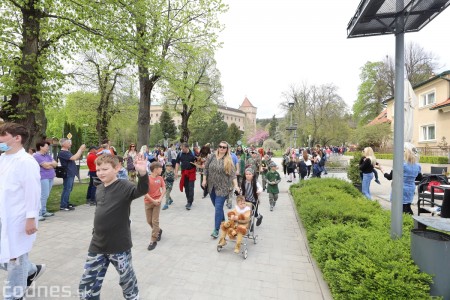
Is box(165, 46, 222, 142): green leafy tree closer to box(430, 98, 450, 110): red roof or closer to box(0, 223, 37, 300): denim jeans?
box(430, 98, 450, 110): red roof

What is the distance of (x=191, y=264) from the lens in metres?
4.29

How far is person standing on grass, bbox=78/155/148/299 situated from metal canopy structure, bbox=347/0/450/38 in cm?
348

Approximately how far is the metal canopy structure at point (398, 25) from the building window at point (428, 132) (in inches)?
1047

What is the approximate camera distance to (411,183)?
18.3ft

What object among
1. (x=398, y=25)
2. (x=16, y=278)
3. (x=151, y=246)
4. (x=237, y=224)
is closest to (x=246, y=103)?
(x=237, y=224)


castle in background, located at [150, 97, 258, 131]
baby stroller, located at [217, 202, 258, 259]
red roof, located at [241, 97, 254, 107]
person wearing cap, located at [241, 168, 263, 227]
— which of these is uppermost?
red roof, located at [241, 97, 254, 107]

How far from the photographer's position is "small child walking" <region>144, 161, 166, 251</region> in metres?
5.07

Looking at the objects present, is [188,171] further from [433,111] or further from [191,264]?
[433,111]

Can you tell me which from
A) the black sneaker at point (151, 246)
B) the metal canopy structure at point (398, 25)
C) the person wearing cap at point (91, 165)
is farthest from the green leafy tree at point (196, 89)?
the metal canopy structure at point (398, 25)

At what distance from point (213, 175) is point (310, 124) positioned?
40320mm

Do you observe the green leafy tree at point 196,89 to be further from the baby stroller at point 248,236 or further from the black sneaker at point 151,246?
the black sneaker at point 151,246

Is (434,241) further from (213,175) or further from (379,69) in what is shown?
(379,69)

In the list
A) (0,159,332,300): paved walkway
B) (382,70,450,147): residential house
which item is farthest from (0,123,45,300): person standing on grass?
(382,70,450,147): residential house

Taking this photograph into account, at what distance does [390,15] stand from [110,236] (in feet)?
15.0
